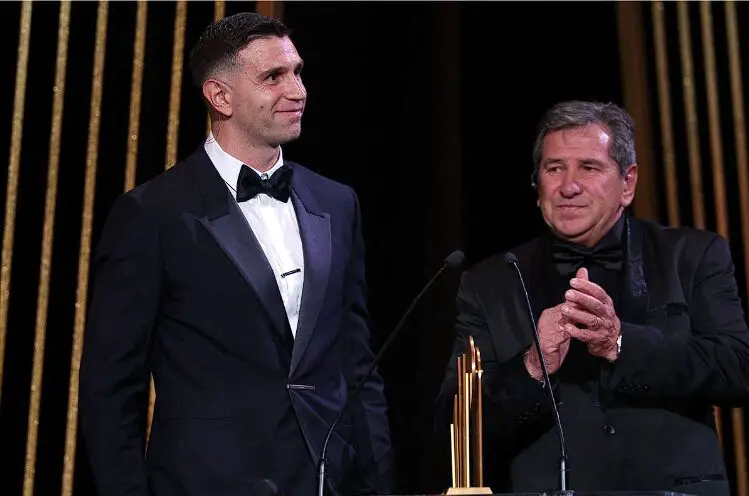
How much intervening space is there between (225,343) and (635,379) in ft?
2.64

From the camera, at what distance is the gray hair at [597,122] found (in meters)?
2.76

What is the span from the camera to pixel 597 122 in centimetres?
277

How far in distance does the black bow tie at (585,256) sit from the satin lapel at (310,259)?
55 cm

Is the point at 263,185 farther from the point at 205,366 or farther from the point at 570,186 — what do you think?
the point at 570,186

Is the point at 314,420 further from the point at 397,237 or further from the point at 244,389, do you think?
the point at 397,237

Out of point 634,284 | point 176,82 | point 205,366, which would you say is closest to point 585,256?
point 634,284

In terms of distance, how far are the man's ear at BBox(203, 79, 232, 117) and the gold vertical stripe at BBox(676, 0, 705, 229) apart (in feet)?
4.83

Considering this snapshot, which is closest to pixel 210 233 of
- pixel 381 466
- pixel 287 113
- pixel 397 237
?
pixel 287 113

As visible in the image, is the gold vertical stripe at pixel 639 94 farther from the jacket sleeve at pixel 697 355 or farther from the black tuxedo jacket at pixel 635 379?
the jacket sleeve at pixel 697 355

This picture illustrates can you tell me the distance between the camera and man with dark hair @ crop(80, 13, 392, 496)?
2248 mm

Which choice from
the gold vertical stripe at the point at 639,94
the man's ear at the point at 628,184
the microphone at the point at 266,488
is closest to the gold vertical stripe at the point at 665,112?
the gold vertical stripe at the point at 639,94

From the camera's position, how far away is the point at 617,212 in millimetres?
2754

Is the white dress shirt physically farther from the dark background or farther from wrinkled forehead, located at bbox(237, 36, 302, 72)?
the dark background

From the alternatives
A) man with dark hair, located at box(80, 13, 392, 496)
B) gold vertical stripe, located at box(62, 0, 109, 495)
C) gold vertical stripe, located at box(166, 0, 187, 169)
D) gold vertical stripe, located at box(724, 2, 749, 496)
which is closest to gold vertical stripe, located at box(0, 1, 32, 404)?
gold vertical stripe, located at box(62, 0, 109, 495)
